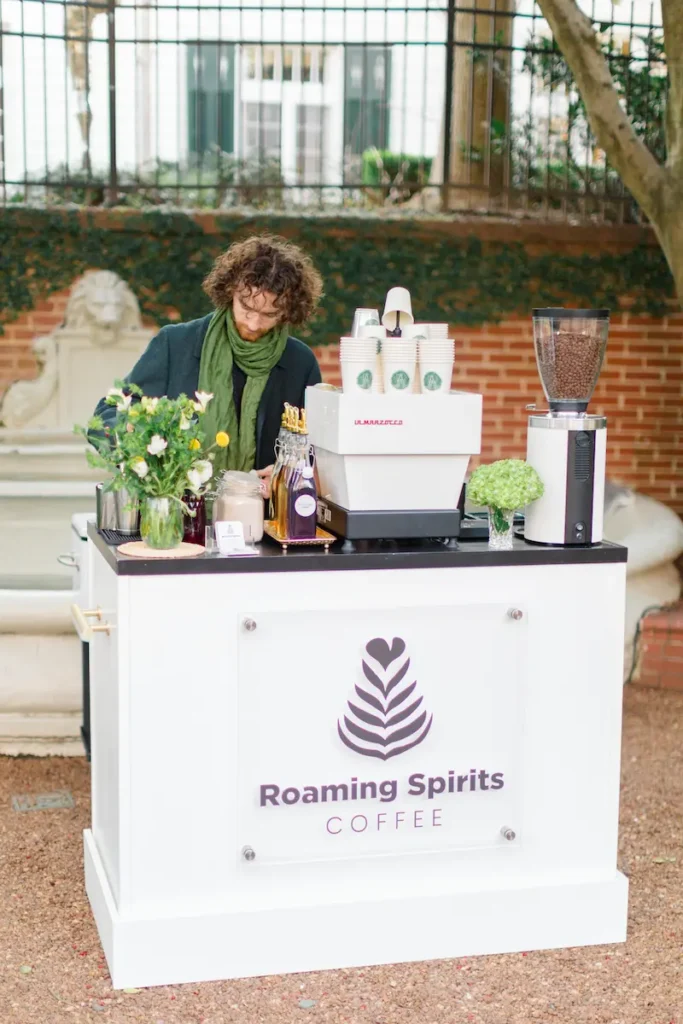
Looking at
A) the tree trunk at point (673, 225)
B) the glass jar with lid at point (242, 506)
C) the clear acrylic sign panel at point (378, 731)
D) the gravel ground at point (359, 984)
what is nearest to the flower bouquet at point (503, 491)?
the clear acrylic sign panel at point (378, 731)

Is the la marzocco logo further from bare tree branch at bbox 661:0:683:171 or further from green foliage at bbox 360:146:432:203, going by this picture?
green foliage at bbox 360:146:432:203

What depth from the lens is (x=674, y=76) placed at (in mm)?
4762

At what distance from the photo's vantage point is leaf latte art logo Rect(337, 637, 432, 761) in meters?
2.67

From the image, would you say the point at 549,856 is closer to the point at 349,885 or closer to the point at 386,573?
the point at 349,885

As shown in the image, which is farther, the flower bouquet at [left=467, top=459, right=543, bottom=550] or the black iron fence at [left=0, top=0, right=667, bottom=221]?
the black iron fence at [left=0, top=0, right=667, bottom=221]

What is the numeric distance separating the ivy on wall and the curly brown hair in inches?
124

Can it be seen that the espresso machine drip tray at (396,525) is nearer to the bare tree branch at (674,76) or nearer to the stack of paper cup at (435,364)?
the stack of paper cup at (435,364)

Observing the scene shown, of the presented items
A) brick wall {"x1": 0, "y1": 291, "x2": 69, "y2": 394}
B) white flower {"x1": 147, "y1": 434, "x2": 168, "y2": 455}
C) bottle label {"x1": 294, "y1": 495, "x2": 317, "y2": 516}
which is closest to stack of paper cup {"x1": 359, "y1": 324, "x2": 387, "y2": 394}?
bottle label {"x1": 294, "y1": 495, "x2": 317, "y2": 516}

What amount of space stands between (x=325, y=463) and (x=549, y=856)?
110 cm

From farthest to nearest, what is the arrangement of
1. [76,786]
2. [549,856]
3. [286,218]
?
[286,218] < [76,786] < [549,856]

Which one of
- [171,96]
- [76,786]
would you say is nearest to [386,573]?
[76,786]

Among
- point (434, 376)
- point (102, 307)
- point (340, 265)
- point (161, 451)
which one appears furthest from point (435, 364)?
point (102, 307)

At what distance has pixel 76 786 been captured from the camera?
13.0ft

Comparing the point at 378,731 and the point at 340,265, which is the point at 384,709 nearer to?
the point at 378,731
